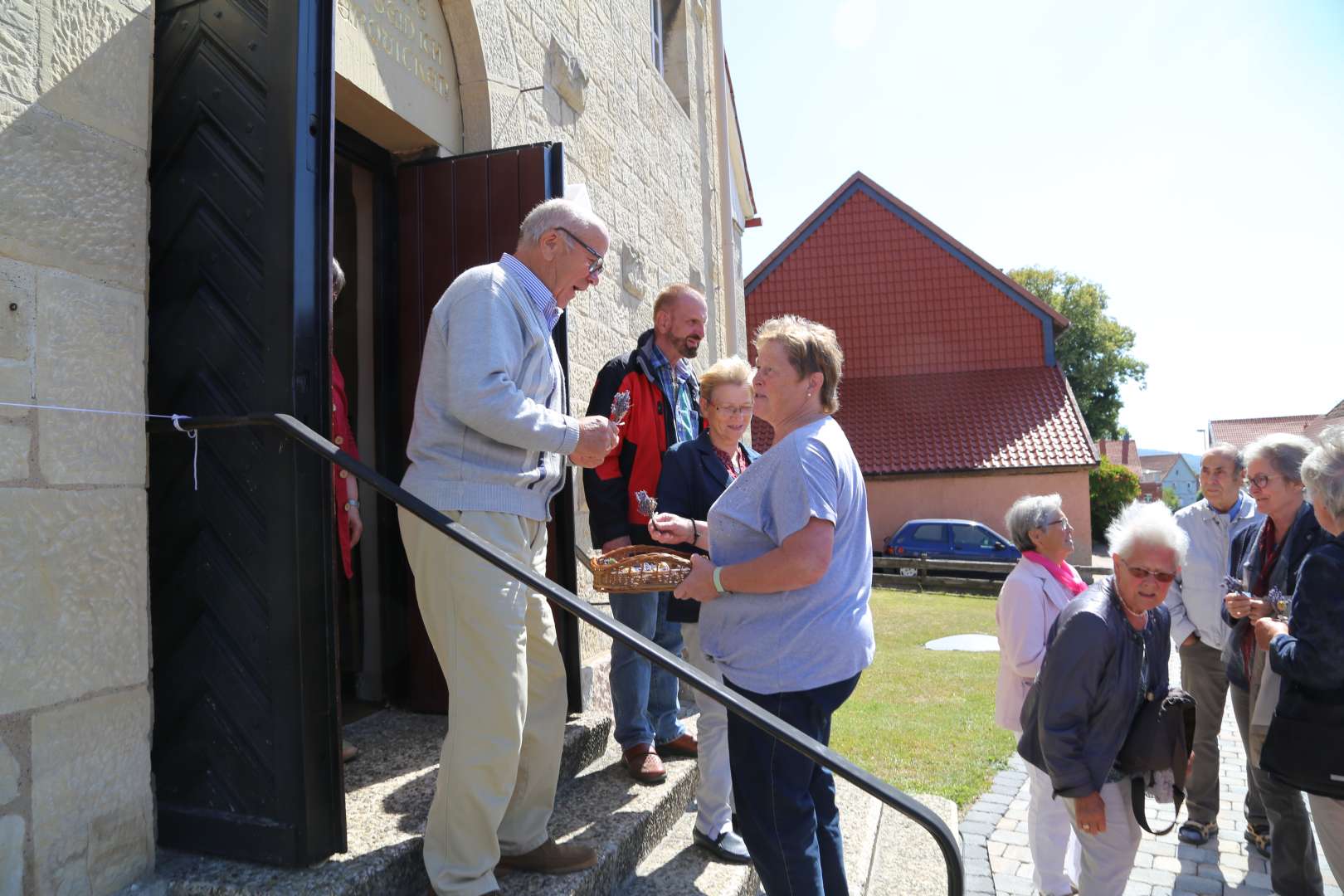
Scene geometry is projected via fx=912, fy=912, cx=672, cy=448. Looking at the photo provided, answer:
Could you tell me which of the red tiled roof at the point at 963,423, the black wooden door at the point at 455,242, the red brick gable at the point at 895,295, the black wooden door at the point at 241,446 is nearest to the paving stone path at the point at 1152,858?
the black wooden door at the point at 455,242

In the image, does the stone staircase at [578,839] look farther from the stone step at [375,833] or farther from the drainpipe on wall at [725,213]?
the drainpipe on wall at [725,213]

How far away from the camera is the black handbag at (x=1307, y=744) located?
8.64ft

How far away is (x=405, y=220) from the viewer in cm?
391

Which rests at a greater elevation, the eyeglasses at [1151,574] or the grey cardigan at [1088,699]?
the eyeglasses at [1151,574]

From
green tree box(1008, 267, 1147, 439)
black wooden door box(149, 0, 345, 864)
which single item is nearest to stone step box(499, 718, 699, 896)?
black wooden door box(149, 0, 345, 864)

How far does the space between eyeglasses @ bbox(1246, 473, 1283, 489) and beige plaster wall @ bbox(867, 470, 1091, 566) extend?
54.3 ft

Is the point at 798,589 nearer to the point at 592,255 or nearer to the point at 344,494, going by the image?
the point at 592,255

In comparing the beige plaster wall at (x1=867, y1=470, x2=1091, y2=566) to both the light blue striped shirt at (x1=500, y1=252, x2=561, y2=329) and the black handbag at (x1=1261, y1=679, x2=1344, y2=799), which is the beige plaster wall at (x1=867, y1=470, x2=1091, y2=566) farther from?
the light blue striped shirt at (x1=500, y1=252, x2=561, y2=329)

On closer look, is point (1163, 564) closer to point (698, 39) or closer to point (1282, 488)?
point (1282, 488)

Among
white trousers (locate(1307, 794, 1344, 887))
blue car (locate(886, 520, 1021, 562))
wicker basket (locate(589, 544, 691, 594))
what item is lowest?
blue car (locate(886, 520, 1021, 562))

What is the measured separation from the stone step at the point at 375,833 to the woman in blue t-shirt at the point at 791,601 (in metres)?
0.92

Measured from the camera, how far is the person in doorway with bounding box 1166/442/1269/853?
13.9ft

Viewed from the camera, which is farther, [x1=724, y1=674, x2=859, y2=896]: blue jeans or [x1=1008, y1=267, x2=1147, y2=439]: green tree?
[x1=1008, y1=267, x2=1147, y2=439]: green tree

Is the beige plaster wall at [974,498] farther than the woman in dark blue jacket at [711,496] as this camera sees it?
Yes
